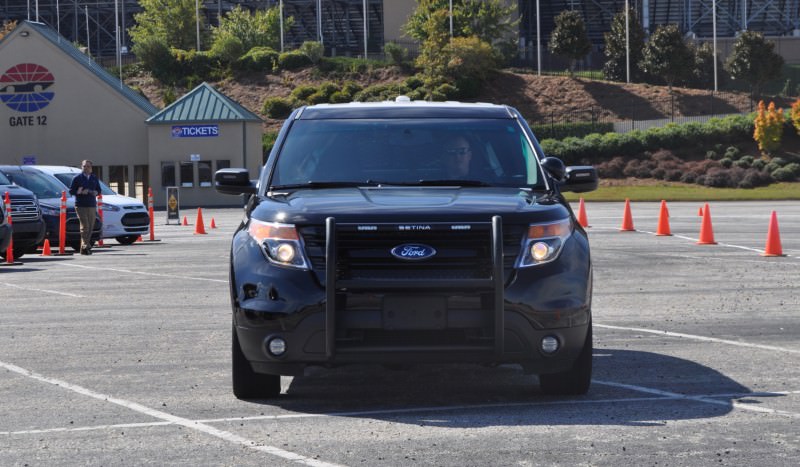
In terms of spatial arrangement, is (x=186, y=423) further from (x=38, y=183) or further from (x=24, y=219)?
(x=38, y=183)

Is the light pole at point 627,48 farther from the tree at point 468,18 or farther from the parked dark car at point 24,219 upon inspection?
the parked dark car at point 24,219

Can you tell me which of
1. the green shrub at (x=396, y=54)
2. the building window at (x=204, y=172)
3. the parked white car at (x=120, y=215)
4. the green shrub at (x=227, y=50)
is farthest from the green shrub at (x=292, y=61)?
the parked white car at (x=120, y=215)

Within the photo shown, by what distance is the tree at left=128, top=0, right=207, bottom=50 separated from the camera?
91.0m

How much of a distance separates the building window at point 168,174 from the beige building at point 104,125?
0.05 meters

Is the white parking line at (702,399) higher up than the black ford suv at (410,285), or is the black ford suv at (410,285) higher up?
the black ford suv at (410,285)

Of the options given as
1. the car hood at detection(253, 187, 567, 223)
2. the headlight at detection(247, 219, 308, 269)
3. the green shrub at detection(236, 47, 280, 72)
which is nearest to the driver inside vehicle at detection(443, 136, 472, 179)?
the car hood at detection(253, 187, 567, 223)

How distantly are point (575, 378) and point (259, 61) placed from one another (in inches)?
3126

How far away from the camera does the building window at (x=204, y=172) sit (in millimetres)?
61281

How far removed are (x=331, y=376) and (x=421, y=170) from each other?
158 cm

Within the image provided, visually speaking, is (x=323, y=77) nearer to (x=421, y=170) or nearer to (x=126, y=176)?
(x=126, y=176)

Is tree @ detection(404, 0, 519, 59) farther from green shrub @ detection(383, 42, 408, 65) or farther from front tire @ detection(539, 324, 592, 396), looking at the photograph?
front tire @ detection(539, 324, 592, 396)

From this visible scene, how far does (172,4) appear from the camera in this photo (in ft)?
300

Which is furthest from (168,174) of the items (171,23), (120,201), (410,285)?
(410,285)

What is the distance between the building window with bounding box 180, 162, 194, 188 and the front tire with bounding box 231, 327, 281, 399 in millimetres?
53429
